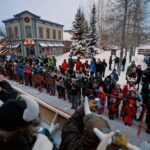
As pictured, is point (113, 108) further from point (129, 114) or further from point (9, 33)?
point (9, 33)

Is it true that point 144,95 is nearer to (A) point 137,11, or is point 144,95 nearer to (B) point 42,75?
(B) point 42,75

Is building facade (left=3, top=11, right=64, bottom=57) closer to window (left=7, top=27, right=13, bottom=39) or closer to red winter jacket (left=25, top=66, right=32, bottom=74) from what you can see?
window (left=7, top=27, right=13, bottom=39)

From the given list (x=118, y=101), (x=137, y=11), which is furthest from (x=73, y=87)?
(x=137, y=11)

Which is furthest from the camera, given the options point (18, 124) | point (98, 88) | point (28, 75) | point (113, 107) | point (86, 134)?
point (28, 75)

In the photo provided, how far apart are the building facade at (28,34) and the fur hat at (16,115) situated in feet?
105

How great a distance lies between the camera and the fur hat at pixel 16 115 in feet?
4.27

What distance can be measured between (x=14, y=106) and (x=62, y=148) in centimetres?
80

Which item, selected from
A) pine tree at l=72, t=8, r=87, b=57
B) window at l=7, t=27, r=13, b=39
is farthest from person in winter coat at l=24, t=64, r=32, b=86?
window at l=7, t=27, r=13, b=39

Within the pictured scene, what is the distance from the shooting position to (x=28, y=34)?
32.2 m

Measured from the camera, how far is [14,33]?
3284 centimetres

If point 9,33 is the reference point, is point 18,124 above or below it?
below

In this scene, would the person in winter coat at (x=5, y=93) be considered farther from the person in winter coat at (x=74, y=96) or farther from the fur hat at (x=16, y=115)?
the person in winter coat at (x=74, y=96)

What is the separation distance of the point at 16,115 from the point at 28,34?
3301 centimetres

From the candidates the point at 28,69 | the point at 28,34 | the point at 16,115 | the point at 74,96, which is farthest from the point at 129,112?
the point at 28,34
